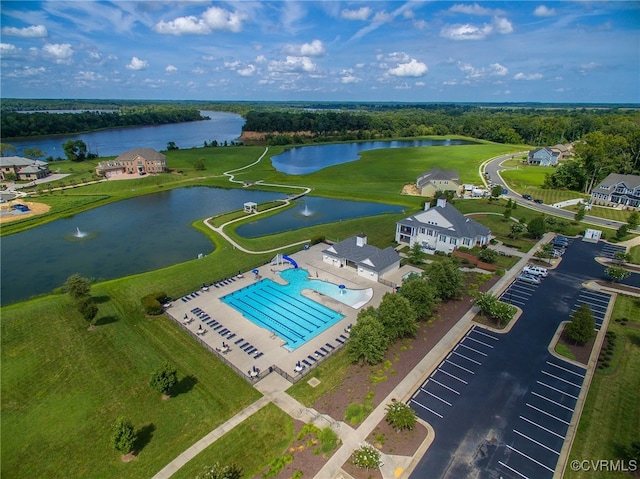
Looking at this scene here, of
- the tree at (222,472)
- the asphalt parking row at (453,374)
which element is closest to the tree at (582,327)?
the asphalt parking row at (453,374)

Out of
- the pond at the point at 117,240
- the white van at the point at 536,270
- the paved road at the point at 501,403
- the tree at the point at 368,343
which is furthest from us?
the pond at the point at 117,240

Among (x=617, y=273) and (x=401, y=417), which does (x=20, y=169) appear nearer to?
(x=401, y=417)

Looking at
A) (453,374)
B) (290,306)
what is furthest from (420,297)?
(290,306)

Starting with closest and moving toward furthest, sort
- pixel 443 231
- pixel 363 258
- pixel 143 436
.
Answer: pixel 143 436 < pixel 363 258 < pixel 443 231

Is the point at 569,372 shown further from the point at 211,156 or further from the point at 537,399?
the point at 211,156

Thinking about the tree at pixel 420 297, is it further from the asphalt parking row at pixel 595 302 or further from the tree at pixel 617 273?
the tree at pixel 617 273
